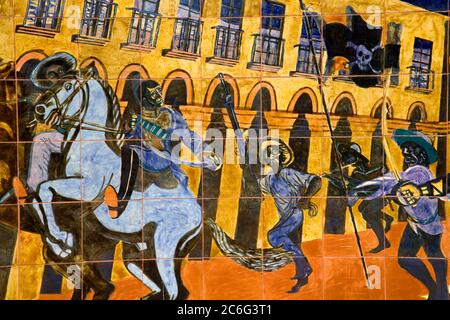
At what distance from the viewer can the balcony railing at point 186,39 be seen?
12.0 meters

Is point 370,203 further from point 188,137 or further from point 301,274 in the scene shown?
point 188,137

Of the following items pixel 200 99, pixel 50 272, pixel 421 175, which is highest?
pixel 200 99

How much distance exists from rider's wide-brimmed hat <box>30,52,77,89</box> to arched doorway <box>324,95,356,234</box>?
12.8ft

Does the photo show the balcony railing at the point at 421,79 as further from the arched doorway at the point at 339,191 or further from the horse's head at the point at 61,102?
the horse's head at the point at 61,102

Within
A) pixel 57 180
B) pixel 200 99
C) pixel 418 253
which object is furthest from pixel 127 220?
pixel 418 253

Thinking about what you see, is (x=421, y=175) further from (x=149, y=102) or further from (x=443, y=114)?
(x=149, y=102)

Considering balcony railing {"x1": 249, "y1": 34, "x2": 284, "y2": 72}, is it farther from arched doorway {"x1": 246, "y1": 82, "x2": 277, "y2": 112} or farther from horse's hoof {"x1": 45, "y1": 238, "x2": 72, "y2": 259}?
horse's hoof {"x1": 45, "y1": 238, "x2": 72, "y2": 259}

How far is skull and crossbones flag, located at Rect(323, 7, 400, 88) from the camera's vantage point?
Result: 39.2 feet

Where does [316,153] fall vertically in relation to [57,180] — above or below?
above

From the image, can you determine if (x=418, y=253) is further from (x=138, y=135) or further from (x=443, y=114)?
(x=138, y=135)

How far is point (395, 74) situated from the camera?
11.9 metres

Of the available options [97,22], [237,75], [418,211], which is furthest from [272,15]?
[418,211]

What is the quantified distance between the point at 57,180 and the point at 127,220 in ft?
3.84

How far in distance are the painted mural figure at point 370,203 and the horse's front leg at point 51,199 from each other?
3.81 metres
